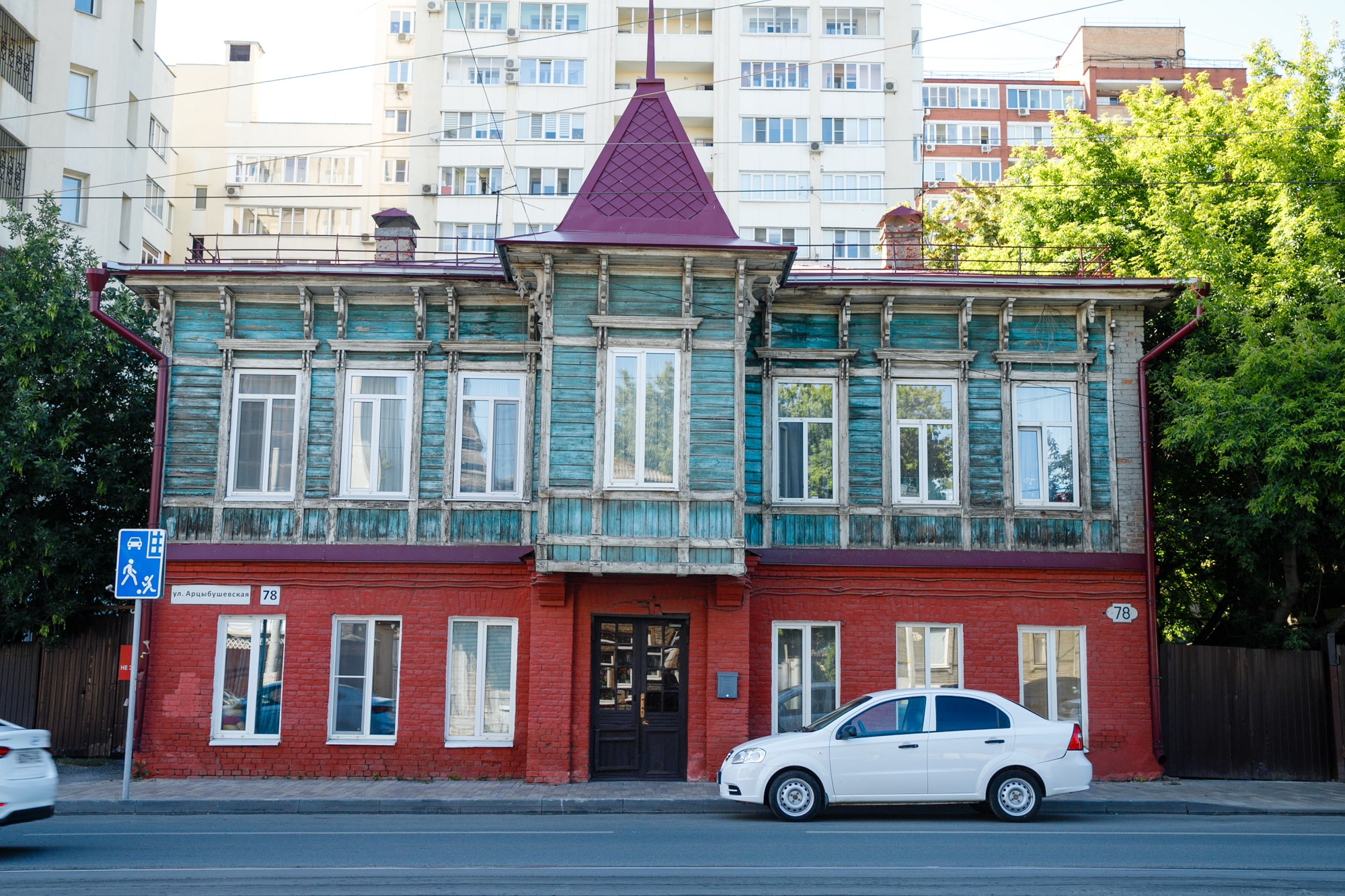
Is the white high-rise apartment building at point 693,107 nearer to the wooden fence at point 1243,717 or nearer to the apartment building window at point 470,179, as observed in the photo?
the apartment building window at point 470,179

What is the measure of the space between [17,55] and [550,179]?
2141cm

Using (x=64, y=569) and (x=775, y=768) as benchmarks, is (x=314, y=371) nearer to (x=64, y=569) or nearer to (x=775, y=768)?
(x=64, y=569)

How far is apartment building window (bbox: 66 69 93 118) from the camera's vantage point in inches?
1464

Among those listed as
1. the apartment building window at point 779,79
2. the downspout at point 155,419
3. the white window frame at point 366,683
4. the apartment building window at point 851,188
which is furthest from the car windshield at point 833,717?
the apartment building window at point 779,79

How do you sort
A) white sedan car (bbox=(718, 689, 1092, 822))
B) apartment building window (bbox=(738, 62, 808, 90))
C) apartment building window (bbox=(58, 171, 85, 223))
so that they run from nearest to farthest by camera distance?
white sedan car (bbox=(718, 689, 1092, 822))
apartment building window (bbox=(58, 171, 85, 223))
apartment building window (bbox=(738, 62, 808, 90))

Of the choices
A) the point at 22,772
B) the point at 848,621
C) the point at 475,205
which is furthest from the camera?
the point at 475,205

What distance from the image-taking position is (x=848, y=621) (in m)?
18.3

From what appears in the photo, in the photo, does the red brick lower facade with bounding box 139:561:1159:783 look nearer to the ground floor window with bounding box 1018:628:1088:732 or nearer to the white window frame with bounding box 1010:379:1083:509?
the ground floor window with bounding box 1018:628:1088:732

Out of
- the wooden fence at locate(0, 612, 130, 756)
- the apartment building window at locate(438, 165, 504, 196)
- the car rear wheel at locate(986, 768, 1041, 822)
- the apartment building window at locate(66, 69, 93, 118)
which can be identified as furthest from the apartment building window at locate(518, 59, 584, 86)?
the car rear wheel at locate(986, 768, 1041, 822)

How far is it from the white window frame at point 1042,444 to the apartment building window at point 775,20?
37481 millimetres

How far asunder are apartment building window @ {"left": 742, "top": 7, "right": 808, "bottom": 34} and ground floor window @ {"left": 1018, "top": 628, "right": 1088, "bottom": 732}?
130 feet

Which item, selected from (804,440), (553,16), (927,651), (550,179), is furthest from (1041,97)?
(927,651)

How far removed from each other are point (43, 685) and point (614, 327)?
1117 cm

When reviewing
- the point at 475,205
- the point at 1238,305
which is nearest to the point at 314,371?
the point at 1238,305
